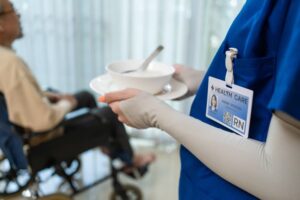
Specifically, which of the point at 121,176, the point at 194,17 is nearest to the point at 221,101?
the point at 121,176

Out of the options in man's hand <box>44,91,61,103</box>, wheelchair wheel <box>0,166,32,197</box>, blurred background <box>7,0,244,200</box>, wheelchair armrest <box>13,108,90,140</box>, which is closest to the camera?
wheelchair wheel <box>0,166,32,197</box>

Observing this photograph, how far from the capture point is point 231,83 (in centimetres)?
54

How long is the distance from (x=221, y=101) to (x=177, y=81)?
0.80ft

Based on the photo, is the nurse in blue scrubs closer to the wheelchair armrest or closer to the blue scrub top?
the blue scrub top

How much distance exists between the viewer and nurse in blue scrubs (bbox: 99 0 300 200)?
1.36 ft

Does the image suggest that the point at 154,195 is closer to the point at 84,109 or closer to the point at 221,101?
the point at 84,109

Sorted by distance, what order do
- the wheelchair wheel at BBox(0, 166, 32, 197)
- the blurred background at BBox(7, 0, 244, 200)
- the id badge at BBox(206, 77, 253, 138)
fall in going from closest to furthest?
the id badge at BBox(206, 77, 253, 138)
the wheelchair wheel at BBox(0, 166, 32, 197)
the blurred background at BBox(7, 0, 244, 200)

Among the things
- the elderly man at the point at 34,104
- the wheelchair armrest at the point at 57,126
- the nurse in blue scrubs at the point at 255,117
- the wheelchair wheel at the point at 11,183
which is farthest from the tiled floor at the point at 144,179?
the nurse in blue scrubs at the point at 255,117

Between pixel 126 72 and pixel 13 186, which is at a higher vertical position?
pixel 126 72

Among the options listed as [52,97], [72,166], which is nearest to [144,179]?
[72,166]

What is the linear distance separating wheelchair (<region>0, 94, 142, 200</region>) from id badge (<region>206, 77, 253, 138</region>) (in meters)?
0.45

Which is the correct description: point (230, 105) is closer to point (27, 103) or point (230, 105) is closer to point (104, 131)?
point (27, 103)

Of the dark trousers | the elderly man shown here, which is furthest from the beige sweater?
the dark trousers

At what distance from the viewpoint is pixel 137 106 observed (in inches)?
24.2
